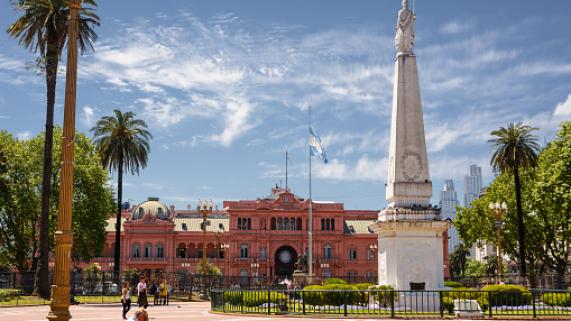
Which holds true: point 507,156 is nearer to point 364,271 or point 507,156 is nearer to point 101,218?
point 101,218

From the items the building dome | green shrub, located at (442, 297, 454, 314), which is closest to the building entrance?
the building dome

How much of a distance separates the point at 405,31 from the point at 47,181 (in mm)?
21170

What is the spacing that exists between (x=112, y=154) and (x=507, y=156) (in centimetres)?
3146

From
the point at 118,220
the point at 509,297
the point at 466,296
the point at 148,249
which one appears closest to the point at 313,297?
the point at 466,296

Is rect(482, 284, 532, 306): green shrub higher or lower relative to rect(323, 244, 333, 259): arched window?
lower

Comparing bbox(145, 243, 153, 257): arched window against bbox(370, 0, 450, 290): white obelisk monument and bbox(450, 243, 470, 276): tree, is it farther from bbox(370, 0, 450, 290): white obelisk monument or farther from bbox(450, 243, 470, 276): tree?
bbox(370, 0, 450, 290): white obelisk monument

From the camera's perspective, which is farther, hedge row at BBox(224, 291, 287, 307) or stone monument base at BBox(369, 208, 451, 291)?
hedge row at BBox(224, 291, 287, 307)

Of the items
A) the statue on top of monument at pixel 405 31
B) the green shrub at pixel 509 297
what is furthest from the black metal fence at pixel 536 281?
the statue on top of monument at pixel 405 31

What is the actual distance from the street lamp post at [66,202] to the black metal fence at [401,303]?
39.7 ft

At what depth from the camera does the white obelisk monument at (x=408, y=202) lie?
2308 centimetres

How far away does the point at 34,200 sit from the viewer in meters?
46.1

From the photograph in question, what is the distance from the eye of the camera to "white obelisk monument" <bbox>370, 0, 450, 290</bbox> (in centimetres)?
2308

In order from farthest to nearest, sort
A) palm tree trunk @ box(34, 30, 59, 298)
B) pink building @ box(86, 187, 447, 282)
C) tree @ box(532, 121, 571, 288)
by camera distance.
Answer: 1. pink building @ box(86, 187, 447, 282)
2. tree @ box(532, 121, 571, 288)
3. palm tree trunk @ box(34, 30, 59, 298)

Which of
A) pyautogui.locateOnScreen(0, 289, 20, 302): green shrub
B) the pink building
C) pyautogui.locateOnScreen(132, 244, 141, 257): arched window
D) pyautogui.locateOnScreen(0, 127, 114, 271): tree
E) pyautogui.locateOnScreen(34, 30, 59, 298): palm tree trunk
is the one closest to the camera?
pyautogui.locateOnScreen(0, 289, 20, 302): green shrub
